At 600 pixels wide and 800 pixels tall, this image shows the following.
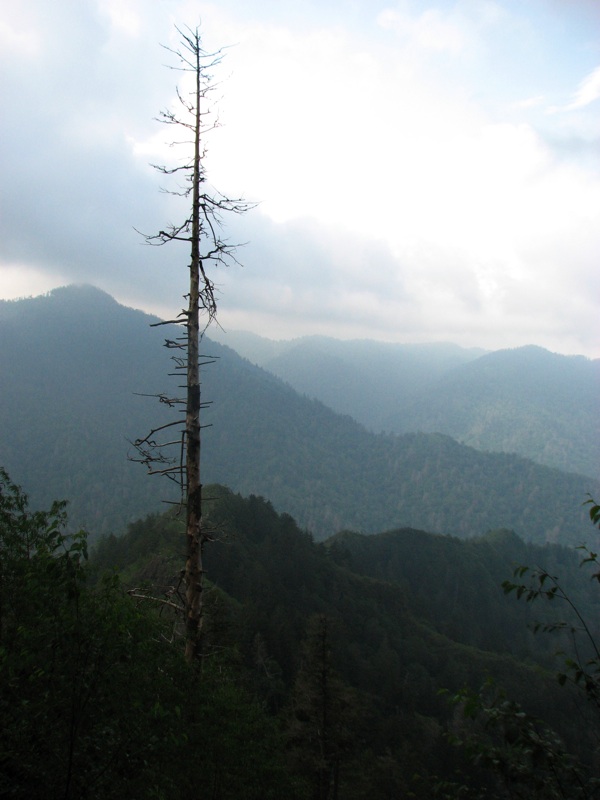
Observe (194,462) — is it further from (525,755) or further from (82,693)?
(525,755)

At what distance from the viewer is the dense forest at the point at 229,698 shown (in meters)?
3.96

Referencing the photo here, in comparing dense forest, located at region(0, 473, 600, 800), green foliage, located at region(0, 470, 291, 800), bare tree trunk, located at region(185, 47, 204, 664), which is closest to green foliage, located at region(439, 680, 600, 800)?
dense forest, located at region(0, 473, 600, 800)

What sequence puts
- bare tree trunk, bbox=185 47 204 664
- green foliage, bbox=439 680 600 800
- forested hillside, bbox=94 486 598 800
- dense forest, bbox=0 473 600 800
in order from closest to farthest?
1. green foliage, bbox=439 680 600 800
2. dense forest, bbox=0 473 600 800
3. bare tree trunk, bbox=185 47 204 664
4. forested hillside, bbox=94 486 598 800

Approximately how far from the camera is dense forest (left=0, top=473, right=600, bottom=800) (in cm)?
396

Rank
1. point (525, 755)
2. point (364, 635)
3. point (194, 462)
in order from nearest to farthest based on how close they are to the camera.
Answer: point (525, 755) < point (194, 462) < point (364, 635)

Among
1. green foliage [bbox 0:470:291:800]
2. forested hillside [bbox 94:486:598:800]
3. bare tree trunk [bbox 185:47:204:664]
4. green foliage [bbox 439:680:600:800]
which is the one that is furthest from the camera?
forested hillside [bbox 94:486:598:800]

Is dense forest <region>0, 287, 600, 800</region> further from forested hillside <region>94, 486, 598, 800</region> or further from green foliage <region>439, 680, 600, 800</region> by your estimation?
forested hillside <region>94, 486, 598, 800</region>

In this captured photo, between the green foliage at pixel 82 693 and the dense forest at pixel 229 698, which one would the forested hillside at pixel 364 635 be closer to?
the dense forest at pixel 229 698

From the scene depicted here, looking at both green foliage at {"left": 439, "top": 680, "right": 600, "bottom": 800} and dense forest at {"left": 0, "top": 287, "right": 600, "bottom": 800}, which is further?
dense forest at {"left": 0, "top": 287, "right": 600, "bottom": 800}

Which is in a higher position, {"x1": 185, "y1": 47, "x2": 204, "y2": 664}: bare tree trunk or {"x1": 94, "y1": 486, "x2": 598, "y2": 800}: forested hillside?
{"x1": 185, "y1": 47, "x2": 204, "y2": 664}: bare tree trunk

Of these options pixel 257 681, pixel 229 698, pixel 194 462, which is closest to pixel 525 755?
pixel 194 462

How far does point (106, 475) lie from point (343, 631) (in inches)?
5904

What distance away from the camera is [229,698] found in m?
7.43

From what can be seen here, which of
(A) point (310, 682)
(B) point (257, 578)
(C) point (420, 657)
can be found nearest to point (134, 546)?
(B) point (257, 578)
